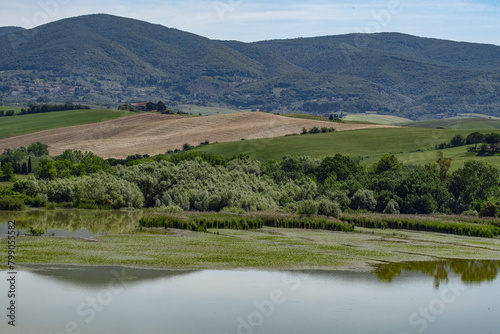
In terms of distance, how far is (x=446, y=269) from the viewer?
1464 inches

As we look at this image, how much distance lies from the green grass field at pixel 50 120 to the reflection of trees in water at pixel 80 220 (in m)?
93.9

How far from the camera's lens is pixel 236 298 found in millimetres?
28359

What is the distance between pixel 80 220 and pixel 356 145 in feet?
237

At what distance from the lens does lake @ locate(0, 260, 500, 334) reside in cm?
2462

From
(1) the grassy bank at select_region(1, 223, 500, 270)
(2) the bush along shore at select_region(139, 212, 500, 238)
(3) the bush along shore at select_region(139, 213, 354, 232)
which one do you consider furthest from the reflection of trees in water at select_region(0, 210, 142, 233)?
(1) the grassy bank at select_region(1, 223, 500, 270)

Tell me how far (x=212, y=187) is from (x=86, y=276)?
38607 millimetres

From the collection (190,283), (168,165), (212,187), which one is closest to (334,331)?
(190,283)

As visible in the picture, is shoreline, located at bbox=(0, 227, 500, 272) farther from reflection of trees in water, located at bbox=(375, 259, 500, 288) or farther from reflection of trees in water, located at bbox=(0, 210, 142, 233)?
reflection of trees in water, located at bbox=(0, 210, 142, 233)

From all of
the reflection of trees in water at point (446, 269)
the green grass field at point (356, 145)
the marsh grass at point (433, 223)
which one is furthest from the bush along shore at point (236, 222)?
the green grass field at point (356, 145)

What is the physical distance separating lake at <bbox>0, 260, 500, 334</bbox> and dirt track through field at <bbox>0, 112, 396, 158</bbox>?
84.8 metres

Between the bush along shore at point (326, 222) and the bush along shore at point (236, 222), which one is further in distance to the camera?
the bush along shore at point (326, 222)

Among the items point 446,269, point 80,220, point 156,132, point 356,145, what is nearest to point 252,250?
point 446,269

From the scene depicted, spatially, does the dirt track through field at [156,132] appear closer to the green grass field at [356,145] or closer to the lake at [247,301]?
the green grass field at [356,145]

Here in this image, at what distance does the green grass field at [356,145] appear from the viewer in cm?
10788
